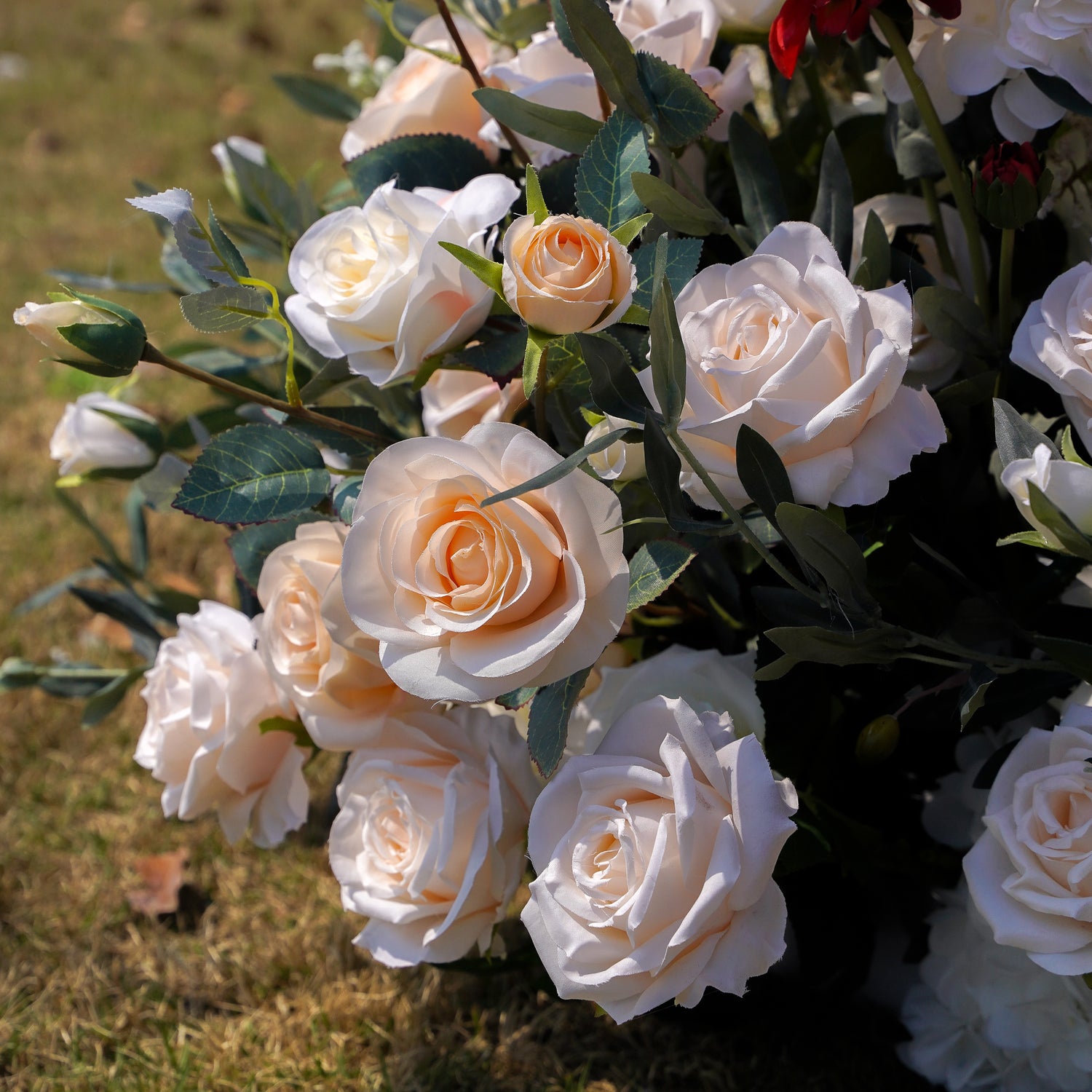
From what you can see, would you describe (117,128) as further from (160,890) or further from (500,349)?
(500,349)

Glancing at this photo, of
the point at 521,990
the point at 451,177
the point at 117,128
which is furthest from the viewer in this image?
the point at 117,128

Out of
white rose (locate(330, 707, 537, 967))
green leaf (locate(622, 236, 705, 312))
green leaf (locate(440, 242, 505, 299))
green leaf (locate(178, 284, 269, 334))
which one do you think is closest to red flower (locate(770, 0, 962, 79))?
green leaf (locate(622, 236, 705, 312))

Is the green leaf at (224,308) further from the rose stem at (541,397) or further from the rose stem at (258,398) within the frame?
the rose stem at (541,397)

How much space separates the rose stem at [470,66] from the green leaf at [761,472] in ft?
1.07

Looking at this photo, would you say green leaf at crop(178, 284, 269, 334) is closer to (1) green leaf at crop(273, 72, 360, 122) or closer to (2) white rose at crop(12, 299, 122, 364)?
(2) white rose at crop(12, 299, 122, 364)

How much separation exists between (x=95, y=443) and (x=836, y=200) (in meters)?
0.59

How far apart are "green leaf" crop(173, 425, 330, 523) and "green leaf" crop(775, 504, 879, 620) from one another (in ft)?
1.01

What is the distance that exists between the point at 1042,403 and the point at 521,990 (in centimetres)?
63

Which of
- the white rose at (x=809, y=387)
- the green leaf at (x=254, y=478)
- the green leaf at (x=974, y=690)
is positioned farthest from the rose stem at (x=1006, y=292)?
the green leaf at (x=254, y=478)

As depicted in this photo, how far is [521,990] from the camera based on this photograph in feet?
3.12

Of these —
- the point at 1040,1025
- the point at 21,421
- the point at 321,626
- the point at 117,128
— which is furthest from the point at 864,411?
the point at 117,128

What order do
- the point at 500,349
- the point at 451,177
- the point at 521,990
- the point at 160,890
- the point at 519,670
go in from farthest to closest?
the point at 160,890
the point at 521,990
the point at 451,177
the point at 500,349
the point at 519,670

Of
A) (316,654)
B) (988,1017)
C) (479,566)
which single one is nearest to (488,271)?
(479,566)

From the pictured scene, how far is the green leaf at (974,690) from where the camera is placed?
0.57m
